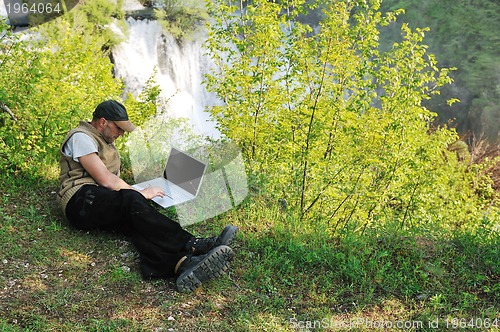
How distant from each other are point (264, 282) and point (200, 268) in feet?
1.56

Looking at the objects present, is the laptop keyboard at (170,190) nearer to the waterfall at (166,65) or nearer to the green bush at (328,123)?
the green bush at (328,123)

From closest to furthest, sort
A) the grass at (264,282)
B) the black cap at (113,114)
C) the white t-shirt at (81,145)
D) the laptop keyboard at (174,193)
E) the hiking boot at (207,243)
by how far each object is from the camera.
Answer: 1. the grass at (264,282)
2. the hiking boot at (207,243)
3. the white t-shirt at (81,145)
4. the black cap at (113,114)
5. the laptop keyboard at (174,193)

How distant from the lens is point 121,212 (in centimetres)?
394

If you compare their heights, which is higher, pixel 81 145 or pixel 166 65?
pixel 81 145

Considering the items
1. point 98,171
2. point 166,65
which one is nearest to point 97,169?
point 98,171

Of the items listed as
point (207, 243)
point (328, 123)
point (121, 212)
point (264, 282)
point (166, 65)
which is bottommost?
point (166, 65)

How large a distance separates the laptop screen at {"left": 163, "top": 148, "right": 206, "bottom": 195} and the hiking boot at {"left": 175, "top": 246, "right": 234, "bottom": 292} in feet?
3.55

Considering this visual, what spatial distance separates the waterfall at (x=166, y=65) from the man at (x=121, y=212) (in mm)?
9636

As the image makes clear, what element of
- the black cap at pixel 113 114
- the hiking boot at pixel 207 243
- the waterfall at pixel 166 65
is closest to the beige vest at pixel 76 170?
the black cap at pixel 113 114

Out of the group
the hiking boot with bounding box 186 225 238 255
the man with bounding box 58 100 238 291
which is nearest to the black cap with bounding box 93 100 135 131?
the man with bounding box 58 100 238 291

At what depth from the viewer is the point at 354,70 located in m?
5.05

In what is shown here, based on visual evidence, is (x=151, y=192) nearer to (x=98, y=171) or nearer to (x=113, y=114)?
(x=98, y=171)

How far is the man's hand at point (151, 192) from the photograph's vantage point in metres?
4.15

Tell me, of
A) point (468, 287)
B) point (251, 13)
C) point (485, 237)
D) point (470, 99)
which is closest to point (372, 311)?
point (468, 287)
